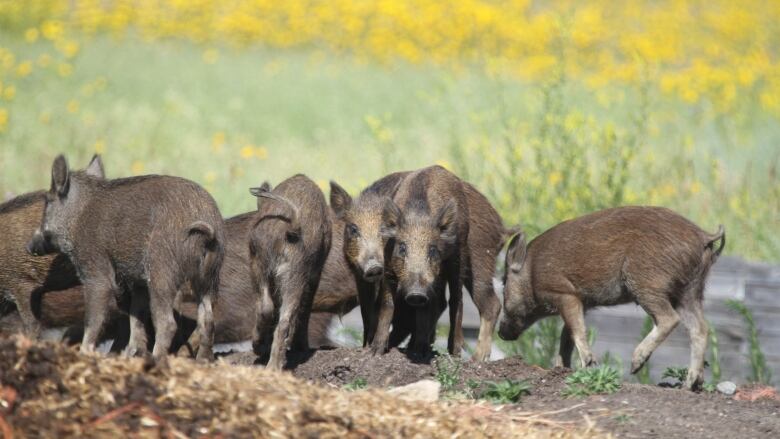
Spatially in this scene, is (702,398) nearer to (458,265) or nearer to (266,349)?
(458,265)

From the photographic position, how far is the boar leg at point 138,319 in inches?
290

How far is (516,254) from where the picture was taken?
8664 mm

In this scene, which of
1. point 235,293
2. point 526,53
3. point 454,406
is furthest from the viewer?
point 526,53

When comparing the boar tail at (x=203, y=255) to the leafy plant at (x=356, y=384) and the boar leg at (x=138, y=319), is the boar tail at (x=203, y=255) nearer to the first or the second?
the boar leg at (x=138, y=319)

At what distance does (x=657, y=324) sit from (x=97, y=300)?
335cm

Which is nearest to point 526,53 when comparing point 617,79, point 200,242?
point 617,79

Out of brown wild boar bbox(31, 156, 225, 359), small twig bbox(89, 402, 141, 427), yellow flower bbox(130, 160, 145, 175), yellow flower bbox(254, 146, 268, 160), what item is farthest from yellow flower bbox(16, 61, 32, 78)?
small twig bbox(89, 402, 141, 427)

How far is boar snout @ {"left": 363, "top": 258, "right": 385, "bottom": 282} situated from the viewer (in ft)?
23.5

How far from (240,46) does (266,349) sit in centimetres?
1655

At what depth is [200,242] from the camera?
23.4 feet

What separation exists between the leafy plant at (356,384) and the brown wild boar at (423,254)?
498 mm

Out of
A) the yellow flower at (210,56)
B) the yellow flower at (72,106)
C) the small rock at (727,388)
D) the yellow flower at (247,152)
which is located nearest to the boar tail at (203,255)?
the small rock at (727,388)

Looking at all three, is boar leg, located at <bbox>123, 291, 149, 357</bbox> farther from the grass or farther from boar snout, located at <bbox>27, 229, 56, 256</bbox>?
the grass

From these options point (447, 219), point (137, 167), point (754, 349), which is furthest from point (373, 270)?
point (137, 167)
